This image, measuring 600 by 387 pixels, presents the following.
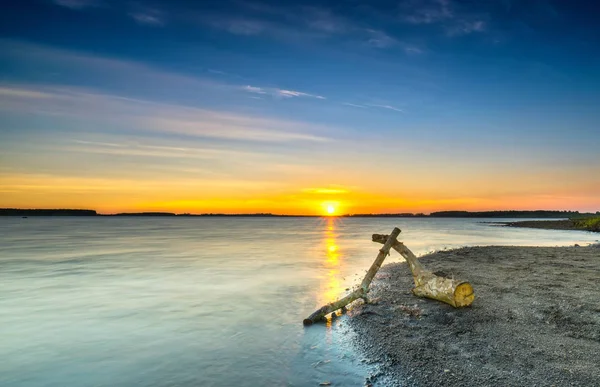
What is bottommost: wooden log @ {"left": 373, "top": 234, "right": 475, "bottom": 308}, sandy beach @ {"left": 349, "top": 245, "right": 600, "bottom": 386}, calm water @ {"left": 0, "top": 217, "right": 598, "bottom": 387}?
calm water @ {"left": 0, "top": 217, "right": 598, "bottom": 387}

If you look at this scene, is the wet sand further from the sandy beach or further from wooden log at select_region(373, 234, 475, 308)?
wooden log at select_region(373, 234, 475, 308)

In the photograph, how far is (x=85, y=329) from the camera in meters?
10.3

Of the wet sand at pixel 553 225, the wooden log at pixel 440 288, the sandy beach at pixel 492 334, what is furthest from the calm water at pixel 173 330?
the wet sand at pixel 553 225

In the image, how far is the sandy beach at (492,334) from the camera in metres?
5.93

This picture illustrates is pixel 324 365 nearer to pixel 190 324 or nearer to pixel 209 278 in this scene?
pixel 190 324

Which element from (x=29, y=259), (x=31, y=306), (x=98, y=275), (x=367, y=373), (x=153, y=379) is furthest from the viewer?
(x=29, y=259)

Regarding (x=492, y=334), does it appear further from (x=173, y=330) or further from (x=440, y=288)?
(x=173, y=330)

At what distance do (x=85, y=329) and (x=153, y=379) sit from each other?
473 centimetres

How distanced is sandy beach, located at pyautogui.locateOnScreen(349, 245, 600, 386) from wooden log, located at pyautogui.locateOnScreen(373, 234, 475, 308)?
0.23 metres

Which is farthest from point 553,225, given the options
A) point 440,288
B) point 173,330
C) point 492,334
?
point 173,330

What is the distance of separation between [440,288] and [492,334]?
7.62 feet

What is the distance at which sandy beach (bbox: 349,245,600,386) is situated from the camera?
5934mm

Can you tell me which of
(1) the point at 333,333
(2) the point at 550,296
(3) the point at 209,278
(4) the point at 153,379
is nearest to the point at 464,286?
(2) the point at 550,296

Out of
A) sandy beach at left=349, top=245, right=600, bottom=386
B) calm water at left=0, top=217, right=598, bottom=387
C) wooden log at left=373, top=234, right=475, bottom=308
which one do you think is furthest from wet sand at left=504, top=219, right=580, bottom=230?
wooden log at left=373, top=234, right=475, bottom=308
